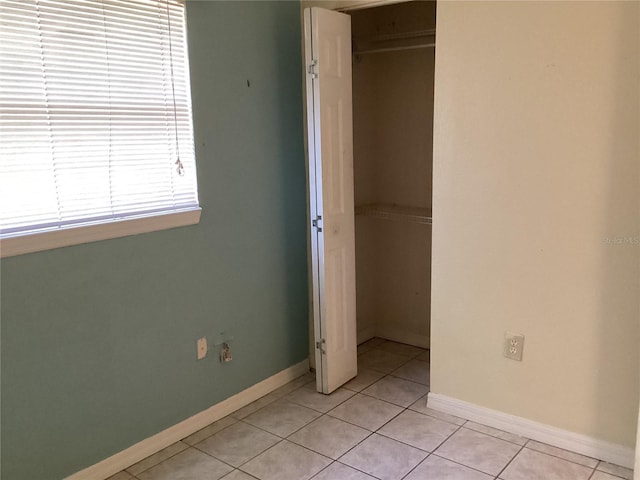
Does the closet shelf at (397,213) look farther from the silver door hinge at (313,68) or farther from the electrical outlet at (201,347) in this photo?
the electrical outlet at (201,347)

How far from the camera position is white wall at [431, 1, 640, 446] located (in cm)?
219

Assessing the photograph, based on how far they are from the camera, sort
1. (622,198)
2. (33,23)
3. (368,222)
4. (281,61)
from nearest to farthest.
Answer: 1. (33,23)
2. (622,198)
3. (281,61)
4. (368,222)

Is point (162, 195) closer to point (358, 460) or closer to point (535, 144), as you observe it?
point (358, 460)

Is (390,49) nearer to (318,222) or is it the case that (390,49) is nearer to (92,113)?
(318,222)

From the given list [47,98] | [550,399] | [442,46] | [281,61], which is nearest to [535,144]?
[442,46]

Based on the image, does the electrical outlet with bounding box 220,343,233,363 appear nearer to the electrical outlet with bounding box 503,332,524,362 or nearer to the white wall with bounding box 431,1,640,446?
the white wall with bounding box 431,1,640,446

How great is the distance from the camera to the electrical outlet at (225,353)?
2803mm

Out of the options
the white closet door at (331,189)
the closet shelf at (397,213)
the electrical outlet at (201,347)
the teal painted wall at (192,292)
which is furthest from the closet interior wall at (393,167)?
the electrical outlet at (201,347)

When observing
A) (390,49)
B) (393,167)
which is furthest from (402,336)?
(390,49)

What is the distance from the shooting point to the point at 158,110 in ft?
7.88

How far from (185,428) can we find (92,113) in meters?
1.52

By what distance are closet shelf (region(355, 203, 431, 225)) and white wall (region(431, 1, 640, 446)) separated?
23.8 inches

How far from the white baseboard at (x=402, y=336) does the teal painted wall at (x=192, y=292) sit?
0.82 m

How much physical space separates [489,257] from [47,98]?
77.4 inches
